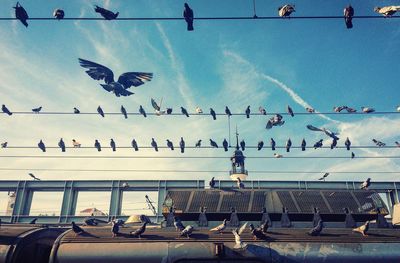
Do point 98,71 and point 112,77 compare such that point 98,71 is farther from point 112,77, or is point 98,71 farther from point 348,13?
point 348,13

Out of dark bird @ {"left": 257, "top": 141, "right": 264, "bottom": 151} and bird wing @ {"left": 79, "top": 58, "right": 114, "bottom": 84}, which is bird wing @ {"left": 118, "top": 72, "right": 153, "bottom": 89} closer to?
bird wing @ {"left": 79, "top": 58, "right": 114, "bottom": 84}

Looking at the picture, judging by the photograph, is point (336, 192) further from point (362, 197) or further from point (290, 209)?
point (290, 209)

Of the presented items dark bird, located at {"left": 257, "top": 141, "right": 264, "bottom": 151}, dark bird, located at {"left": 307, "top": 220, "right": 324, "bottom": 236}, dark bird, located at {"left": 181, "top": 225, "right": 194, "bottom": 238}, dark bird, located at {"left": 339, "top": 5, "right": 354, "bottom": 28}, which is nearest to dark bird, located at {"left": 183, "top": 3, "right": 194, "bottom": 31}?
dark bird, located at {"left": 339, "top": 5, "right": 354, "bottom": 28}

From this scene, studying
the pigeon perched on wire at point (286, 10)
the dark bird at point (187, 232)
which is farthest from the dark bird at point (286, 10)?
the dark bird at point (187, 232)

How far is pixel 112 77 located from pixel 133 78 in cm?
114

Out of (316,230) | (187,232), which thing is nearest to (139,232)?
(187,232)

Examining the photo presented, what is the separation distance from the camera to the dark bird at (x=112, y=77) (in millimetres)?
15430

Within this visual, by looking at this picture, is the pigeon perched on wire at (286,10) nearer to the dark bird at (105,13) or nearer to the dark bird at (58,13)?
the dark bird at (105,13)

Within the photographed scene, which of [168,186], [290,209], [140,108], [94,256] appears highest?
[140,108]

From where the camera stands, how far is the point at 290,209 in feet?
36.4

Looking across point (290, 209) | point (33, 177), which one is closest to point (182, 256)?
point (290, 209)

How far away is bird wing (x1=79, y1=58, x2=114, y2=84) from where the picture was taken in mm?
15383

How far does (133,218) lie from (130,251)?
13.5m

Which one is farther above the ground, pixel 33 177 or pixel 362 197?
pixel 33 177
